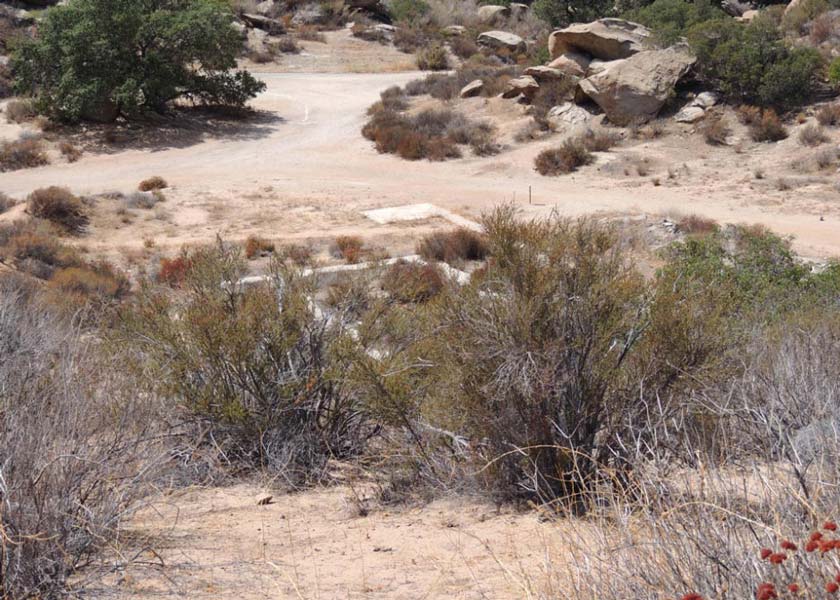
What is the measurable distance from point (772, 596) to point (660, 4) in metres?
37.6

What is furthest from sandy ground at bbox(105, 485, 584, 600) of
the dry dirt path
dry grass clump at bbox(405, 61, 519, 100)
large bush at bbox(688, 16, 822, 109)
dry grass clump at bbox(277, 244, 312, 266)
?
dry grass clump at bbox(405, 61, 519, 100)

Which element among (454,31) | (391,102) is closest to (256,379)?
(391,102)

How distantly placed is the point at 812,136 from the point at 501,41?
Result: 22959 mm

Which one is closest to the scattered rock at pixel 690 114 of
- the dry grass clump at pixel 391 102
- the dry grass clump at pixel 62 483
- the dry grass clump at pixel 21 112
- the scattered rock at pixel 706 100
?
the scattered rock at pixel 706 100

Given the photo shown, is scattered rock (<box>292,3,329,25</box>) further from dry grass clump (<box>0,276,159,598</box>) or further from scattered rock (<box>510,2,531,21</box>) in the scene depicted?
dry grass clump (<box>0,276,159,598</box>)

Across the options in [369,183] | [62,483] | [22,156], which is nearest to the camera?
[62,483]

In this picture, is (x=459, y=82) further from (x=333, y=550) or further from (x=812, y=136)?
(x=333, y=550)

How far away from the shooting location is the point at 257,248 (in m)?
20.0

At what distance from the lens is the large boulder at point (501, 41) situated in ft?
150

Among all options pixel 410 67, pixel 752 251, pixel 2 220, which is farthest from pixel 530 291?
pixel 410 67

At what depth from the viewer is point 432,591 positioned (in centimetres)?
448

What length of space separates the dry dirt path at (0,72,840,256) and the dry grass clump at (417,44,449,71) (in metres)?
12.1

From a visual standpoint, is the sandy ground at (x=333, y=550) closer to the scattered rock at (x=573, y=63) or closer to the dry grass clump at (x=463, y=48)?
the scattered rock at (x=573, y=63)

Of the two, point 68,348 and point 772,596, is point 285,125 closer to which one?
point 68,348
